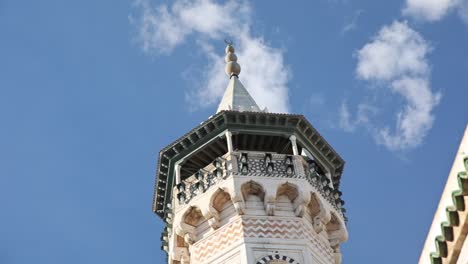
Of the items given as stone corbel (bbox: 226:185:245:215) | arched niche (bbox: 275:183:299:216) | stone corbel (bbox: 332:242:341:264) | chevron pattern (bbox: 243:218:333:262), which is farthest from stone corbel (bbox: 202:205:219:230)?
stone corbel (bbox: 332:242:341:264)

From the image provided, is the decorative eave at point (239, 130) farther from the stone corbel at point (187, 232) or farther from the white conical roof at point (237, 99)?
the stone corbel at point (187, 232)

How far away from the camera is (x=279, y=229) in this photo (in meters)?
15.6

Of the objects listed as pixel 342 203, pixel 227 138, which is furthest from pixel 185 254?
pixel 342 203

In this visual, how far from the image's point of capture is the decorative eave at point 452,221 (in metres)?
7.96

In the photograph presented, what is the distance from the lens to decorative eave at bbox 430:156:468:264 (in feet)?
26.1

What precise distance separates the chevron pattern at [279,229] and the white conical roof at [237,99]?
420 cm

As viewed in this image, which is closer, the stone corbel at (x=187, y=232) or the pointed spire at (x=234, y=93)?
the stone corbel at (x=187, y=232)

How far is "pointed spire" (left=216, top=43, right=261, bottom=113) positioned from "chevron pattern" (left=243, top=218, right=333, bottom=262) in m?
4.20

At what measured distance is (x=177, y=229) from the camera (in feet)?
54.9

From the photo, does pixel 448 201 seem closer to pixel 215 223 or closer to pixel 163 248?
pixel 215 223

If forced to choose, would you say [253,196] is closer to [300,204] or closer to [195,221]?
[300,204]

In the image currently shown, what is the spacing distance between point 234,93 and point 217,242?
5.58m

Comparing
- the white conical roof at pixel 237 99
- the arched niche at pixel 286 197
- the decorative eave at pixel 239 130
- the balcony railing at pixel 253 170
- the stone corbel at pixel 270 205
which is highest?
the white conical roof at pixel 237 99

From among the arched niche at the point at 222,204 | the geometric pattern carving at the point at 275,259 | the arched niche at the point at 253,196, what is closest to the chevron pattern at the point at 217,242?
the arched niche at the point at 222,204
